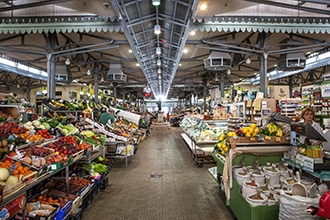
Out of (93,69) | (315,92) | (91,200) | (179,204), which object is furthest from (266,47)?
(93,69)

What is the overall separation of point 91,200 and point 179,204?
5.29 feet

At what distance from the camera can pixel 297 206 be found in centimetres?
211

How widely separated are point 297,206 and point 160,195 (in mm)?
2775

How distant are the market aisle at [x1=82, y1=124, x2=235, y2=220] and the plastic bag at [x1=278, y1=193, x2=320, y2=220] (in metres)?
1.44

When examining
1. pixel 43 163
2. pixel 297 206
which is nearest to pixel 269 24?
pixel 297 206

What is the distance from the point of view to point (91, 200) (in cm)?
412

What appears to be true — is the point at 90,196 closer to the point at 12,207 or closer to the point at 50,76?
the point at 12,207

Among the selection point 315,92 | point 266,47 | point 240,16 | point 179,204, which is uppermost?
point 240,16

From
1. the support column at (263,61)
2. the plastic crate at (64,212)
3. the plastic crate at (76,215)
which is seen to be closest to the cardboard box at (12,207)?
the plastic crate at (64,212)

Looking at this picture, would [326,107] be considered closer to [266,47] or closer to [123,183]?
[266,47]

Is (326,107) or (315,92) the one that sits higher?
(315,92)

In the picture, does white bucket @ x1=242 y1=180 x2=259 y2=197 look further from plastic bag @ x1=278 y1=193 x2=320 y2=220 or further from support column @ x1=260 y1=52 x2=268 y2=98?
support column @ x1=260 y1=52 x2=268 y2=98

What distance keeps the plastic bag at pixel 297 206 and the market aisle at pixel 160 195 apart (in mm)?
1444

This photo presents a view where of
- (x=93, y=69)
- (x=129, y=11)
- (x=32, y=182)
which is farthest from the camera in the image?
(x=93, y=69)
